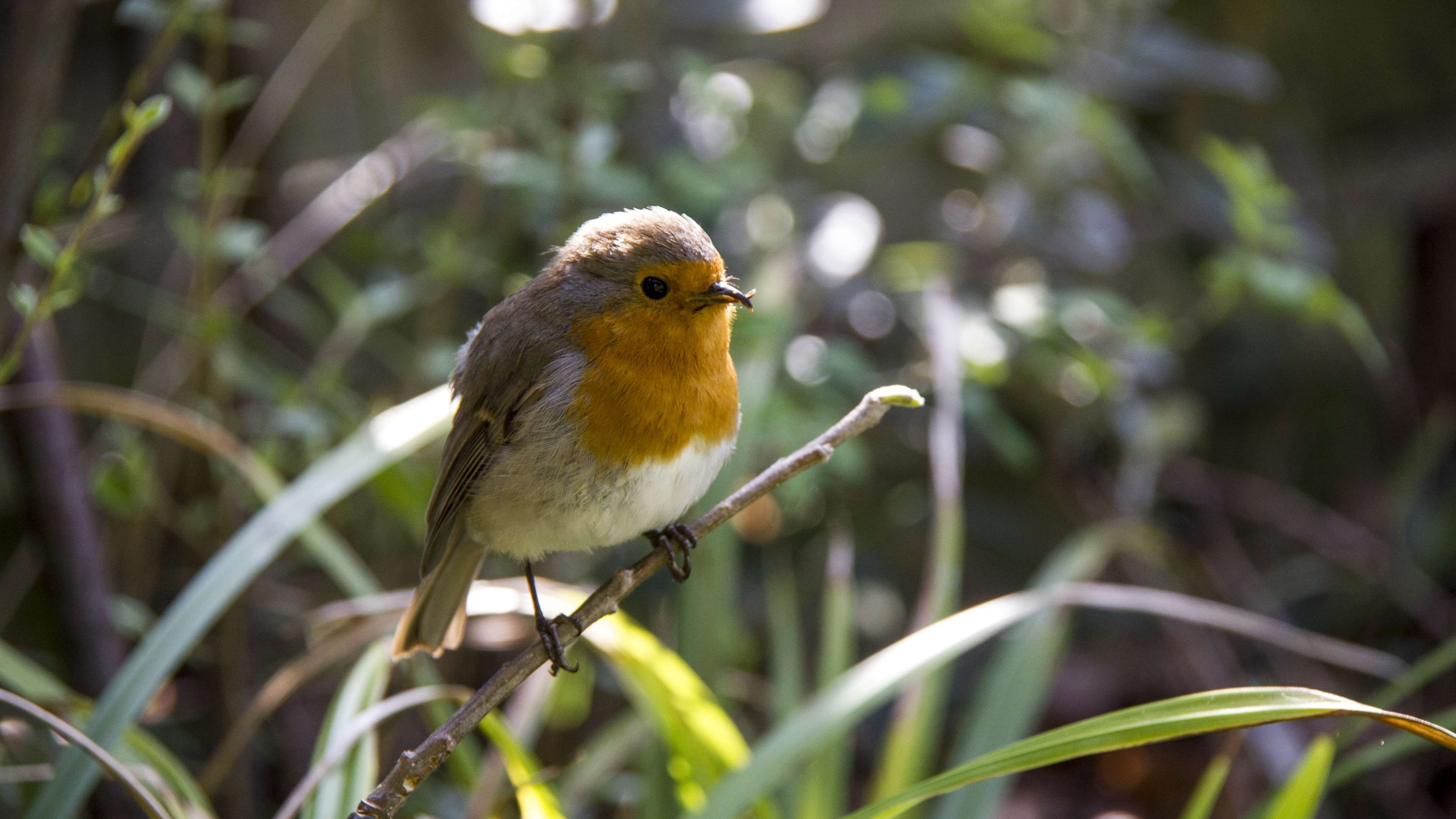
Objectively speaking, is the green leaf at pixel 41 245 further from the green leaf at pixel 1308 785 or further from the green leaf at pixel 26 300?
the green leaf at pixel 1308 785

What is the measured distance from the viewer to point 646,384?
1.55 meters

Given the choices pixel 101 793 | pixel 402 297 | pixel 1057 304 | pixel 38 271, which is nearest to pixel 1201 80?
pixel 1057 304

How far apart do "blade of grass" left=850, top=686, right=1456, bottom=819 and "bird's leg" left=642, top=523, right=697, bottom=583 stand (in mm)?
525

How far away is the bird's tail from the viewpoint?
1695mm

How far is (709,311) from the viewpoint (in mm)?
1548

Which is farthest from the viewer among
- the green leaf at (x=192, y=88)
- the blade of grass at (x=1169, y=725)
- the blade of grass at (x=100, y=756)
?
the green leaf at (x=192, y=88)

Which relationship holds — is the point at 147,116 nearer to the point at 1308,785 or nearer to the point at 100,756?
the point at 100,756

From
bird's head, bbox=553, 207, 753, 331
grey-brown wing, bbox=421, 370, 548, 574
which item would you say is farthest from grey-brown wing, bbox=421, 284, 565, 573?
bird's head, bbox=553, 207, 753, 331

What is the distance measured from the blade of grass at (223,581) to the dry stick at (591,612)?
1.21ft

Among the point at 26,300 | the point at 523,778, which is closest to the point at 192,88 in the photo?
the point at 26,300

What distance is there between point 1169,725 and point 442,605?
3.79 ft

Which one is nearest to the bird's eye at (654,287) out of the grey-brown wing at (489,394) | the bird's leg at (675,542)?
the grey-brown wing at (489,394)

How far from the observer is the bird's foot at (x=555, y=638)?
1.29m

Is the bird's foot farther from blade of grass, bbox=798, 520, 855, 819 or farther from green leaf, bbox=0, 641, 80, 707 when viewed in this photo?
green leaf, bbox=0, 641, 80, 707
